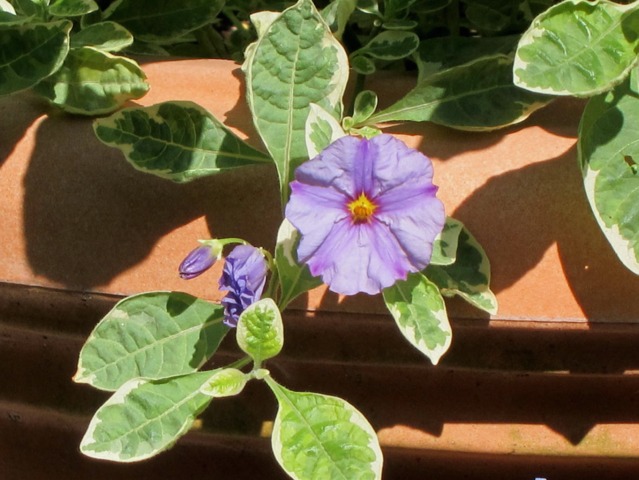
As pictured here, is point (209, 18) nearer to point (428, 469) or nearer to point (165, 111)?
point (165, 111)

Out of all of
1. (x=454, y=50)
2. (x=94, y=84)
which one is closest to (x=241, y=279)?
(x=94, y=84)

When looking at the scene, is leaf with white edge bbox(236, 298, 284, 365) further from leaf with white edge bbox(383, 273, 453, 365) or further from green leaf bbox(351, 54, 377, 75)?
green leaf bbox(351, 54, 377, 75)

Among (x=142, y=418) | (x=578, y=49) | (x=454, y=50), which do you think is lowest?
(x=142, y=418)

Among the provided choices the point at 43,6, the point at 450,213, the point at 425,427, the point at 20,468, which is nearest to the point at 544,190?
the point at 450,213

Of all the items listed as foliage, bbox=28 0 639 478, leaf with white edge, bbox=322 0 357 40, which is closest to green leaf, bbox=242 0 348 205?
foliage, bbox=28 0 639 478

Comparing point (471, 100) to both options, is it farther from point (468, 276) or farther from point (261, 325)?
point (261, 325)

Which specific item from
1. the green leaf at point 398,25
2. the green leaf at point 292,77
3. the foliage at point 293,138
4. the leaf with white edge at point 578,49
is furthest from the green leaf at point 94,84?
the leaf with white edge at point 578,49
